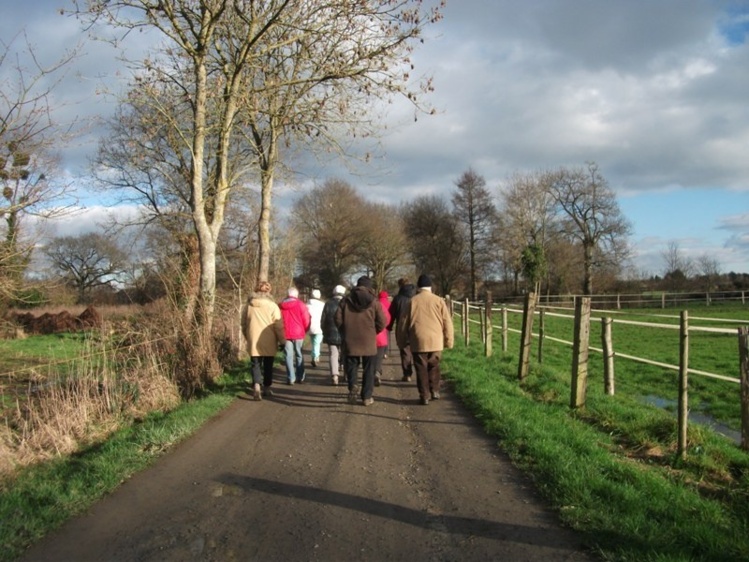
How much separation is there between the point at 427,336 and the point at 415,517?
167 inches

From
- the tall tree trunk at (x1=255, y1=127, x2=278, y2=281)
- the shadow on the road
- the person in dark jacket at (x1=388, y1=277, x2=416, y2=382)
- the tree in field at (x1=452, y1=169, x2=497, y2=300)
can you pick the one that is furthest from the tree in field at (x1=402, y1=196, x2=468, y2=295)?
the shadow on the road

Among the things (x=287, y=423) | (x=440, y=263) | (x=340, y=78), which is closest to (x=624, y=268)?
(x=440, y=263)

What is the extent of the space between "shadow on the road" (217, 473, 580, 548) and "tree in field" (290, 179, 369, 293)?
50.6 m

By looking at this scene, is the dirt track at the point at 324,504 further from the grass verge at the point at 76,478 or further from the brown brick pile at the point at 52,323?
the brown brick pile at the point at 52,323

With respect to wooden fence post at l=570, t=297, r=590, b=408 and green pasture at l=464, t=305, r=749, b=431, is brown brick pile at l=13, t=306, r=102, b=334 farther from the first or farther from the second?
wooden fence post at l=570, t=297, r=590, b=408

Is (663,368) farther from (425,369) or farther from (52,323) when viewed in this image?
(52,323)

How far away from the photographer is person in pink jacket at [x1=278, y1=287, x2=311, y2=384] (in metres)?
10.3

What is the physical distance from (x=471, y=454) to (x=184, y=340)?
624cm

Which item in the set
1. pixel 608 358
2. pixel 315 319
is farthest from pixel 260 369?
pixel 608 358

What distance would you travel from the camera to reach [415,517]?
13.8 ft

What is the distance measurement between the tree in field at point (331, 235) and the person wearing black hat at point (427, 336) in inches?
1850

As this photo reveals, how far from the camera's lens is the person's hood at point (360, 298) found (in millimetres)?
8398

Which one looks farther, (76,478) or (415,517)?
(76,478)

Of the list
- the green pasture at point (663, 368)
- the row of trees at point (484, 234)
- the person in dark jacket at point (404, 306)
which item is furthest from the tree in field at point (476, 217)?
the person in dark jacket at point (404, 306)
